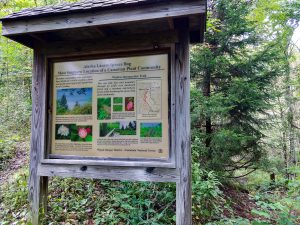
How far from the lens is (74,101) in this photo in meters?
3.07

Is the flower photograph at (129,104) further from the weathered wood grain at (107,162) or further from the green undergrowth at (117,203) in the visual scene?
the green undergrowth at (117,203)

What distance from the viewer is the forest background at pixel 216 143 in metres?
3.47

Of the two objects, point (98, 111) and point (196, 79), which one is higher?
point (196, 79)

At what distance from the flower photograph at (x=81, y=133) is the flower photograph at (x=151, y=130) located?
74 cm

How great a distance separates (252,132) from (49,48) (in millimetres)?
5628

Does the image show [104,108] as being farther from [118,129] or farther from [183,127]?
[183,127]

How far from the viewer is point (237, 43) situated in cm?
650

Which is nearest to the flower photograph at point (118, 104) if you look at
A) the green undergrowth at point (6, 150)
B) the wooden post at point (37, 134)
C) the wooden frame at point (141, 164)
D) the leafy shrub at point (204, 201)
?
the wooden frame at point (141, 164)

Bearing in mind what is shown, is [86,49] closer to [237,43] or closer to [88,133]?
[88,133]

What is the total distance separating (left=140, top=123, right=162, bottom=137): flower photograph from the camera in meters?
2.75

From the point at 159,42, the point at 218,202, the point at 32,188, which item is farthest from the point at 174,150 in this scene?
the point at 218,202

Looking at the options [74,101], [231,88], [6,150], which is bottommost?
[6,150]

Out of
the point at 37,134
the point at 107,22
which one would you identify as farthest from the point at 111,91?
the point at 37,134

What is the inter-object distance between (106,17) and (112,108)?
1.11 meters
